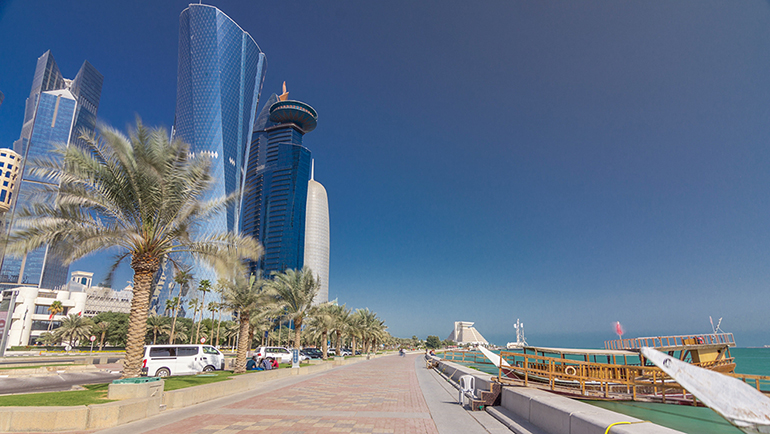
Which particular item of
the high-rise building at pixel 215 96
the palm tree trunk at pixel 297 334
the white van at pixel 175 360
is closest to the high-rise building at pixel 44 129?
the high-rise building at pixel 215 96

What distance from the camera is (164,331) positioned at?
64688 mm

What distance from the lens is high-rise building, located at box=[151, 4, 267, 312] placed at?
452 ft

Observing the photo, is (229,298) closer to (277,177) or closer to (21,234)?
(21,234)

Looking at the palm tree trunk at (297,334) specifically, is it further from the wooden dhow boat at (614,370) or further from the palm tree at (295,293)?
the wooden dhow boat at (614,370)

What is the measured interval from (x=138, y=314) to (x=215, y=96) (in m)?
145

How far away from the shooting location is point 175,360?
2003cm

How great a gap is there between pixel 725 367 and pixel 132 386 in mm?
27787

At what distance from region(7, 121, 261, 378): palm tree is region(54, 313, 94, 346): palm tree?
59058mm

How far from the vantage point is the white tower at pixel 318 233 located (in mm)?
173750

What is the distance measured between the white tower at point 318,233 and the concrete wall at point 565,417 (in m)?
166

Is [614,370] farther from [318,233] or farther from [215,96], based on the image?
[318,233]

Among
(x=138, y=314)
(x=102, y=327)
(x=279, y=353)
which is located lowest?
(x=279, y=353)

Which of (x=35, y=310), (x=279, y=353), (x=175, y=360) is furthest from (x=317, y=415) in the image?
(x=35, y=310)

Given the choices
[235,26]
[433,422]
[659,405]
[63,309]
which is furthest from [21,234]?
[235,26]
